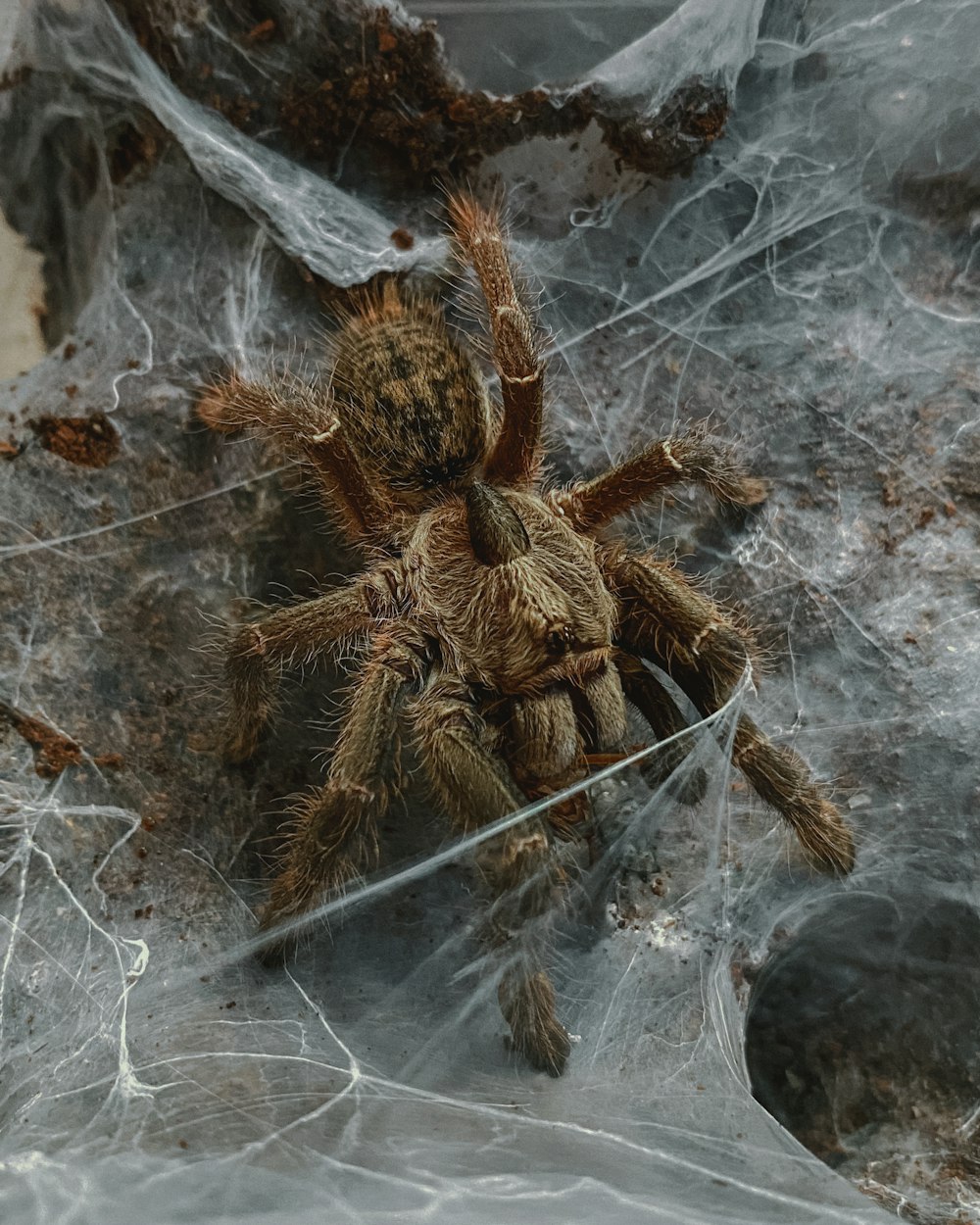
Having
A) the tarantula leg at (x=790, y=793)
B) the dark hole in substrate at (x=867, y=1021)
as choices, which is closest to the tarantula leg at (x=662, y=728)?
the tarantula leg at (x=790, y=793)

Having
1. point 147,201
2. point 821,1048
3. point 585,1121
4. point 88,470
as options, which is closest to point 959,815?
point 821,1048

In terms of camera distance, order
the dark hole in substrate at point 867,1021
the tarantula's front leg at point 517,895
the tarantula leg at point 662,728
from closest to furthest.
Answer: the tarantula's front leg at point 517,895 → the tarantula leg at point 662,728 → the dark hole in substrate at point 867,1021

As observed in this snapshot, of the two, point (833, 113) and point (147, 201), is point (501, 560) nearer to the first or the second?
point (147, 201)

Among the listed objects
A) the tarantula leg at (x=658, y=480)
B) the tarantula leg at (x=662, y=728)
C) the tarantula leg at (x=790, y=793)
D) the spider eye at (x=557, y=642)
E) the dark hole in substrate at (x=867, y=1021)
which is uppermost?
the tarantula leg at (x=658, y=480)

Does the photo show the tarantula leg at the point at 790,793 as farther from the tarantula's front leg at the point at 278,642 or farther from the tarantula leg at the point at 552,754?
the tarantula's front leg at the point at 278,642

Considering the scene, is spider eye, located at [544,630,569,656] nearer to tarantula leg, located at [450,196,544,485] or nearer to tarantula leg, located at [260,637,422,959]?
tarantula leg, located at [260,637,422,959]

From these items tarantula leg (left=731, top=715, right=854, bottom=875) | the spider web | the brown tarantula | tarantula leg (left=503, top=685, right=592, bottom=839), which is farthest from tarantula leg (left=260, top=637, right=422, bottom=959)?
tarantula leg (left=731, top=715, right=854, bottom=875)

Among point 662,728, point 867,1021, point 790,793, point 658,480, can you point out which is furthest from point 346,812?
point 867,1021
